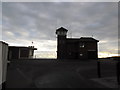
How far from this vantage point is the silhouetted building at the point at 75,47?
118ft

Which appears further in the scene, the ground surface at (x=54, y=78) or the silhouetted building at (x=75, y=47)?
the silhouetted building at (x=75, y=47)

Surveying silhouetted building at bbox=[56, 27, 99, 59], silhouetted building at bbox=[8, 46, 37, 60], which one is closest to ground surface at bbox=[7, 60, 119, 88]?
silhouetted building at bbox=[8, 46, 37, 60]

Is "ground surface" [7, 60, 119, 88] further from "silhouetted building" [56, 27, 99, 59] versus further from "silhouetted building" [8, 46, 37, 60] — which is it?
"silhouetted building" [56, 27, 99, 59]

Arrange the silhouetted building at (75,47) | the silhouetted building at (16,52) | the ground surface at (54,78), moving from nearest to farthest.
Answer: the ground surface at (54,78) < the silhouetted building at (16,52) < the silhouetted building at (75,47)

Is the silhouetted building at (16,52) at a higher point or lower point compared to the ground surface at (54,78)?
higher

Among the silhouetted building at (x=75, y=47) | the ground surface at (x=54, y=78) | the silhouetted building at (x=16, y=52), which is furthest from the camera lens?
the silhouetted building at (x=75, y=47)

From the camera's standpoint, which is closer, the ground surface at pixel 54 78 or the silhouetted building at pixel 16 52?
the ground surface at pixel 54 78

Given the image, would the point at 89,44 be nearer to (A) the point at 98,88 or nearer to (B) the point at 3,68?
(A) the point at 98,88

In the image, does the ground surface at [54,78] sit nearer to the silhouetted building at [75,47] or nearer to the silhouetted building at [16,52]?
the silhouetted building at [16,52]

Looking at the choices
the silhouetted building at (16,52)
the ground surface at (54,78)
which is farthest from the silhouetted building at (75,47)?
the ground surface at (54,78)

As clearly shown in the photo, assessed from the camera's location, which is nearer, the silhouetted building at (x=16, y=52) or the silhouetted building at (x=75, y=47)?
the silhouetted building at (x=16, y=52)

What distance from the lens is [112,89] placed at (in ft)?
24.4

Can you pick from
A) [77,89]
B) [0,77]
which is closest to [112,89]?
A: [77,89]

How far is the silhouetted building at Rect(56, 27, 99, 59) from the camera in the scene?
36031 mm
